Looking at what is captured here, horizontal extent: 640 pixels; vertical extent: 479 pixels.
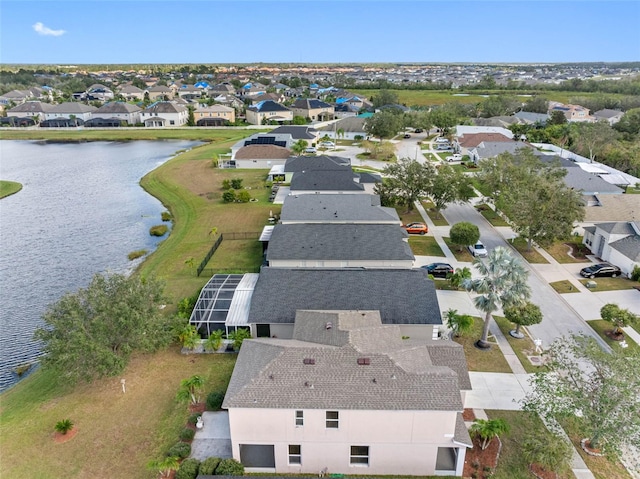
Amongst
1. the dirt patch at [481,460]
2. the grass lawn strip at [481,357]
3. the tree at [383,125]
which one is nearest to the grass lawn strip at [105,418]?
the dirt patch at [481,460]

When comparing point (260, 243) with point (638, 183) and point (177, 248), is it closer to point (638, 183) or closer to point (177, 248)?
point (177, 248)

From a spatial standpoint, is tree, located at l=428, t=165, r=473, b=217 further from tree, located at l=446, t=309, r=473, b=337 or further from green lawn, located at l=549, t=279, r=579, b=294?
tree, located at l=446, t=309, r=473, b=337

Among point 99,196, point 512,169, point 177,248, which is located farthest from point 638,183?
point 99,196

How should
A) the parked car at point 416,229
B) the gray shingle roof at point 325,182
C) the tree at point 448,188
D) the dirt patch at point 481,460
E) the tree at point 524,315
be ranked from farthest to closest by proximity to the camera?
the gray shingle roof at point 325,182
the tree at point 448,188
the parked car at point 416,229
the tree at point 524,315
the dirt patch at point 481,460

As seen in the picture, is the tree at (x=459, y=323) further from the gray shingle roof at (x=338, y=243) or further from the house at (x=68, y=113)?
the house at (x=68, y=113)

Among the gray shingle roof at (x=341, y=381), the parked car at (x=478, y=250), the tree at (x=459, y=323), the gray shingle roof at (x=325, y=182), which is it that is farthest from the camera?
the gray shingle roof at (x=325, y=182)

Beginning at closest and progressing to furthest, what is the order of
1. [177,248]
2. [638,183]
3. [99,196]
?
[177,248] → [638,183] → [99,196]
